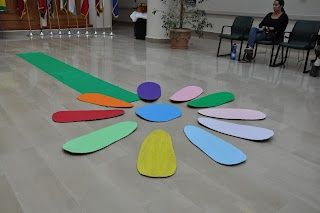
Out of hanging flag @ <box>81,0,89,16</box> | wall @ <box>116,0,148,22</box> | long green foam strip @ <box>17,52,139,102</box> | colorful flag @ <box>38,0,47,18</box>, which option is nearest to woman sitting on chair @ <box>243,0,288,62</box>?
long green foam strip @ <box>17,52,139,102</box>

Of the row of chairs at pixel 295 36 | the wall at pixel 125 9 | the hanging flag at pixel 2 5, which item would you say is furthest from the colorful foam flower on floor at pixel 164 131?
the wall at pixel 125 9

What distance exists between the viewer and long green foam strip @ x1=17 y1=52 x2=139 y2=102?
3426 millimetres

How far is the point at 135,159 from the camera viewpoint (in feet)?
6.73

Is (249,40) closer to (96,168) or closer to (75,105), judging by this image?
(75,105)

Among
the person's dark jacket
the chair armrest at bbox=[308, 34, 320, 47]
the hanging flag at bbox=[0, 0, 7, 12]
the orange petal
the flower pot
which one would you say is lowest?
the orange petal

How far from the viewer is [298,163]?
2096 millimetres

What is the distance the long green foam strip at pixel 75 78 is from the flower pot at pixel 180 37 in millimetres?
2701

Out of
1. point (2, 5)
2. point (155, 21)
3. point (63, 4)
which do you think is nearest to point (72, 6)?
point (63, 4)

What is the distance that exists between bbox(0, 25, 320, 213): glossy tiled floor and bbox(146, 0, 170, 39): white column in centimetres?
320

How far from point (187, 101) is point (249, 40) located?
2.65m

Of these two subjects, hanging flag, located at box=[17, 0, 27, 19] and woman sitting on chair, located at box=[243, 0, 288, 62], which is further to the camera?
hanging flag, located at box=[17, 0, 27, 19]

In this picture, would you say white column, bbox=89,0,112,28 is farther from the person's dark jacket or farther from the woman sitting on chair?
the person's dark jacket

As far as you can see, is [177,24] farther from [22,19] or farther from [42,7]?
[22,19]

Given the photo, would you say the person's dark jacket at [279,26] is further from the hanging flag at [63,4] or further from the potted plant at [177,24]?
the hanging flag at [63,4]
